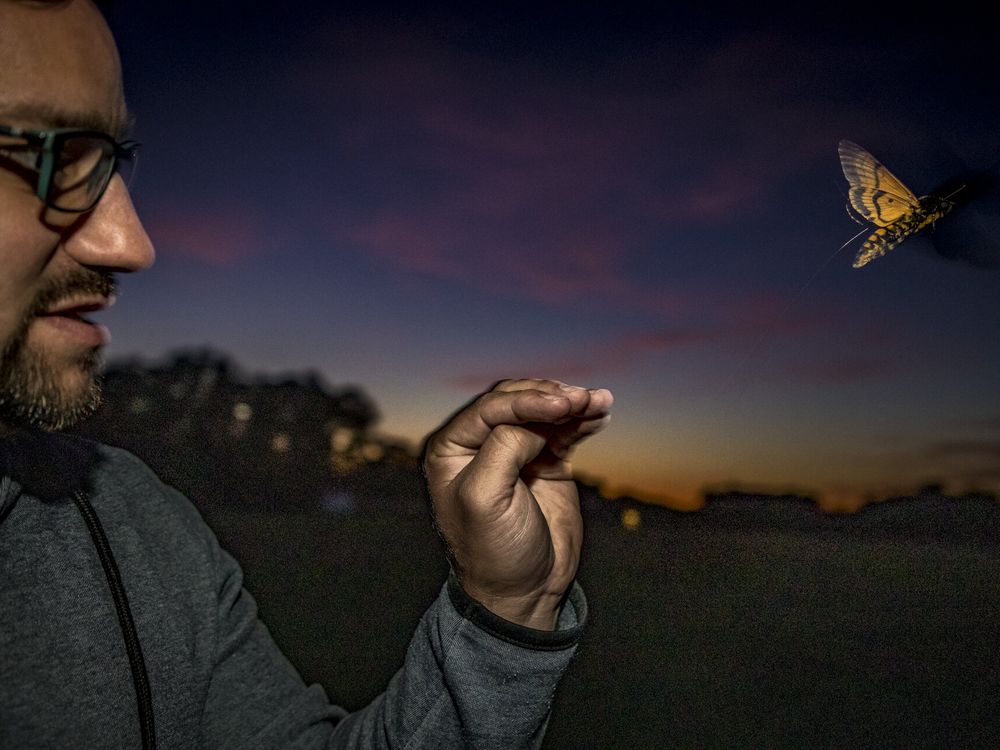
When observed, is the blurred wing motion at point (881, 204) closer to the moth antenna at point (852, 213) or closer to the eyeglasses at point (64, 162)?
the moth antenna at point (852, 213)

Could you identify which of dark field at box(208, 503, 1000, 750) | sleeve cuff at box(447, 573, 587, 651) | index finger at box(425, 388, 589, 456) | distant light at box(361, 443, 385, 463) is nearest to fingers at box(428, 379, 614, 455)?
index finger at box(425, 388, 589, 456)

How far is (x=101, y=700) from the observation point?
1.16 metres

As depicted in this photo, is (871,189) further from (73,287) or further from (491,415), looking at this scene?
(73,287)

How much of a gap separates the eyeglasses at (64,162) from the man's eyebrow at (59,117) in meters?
0.01

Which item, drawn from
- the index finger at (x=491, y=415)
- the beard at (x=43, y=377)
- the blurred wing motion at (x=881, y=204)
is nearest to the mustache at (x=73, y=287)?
the beard at (x=43, y=377)

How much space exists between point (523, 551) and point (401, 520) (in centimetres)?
1264

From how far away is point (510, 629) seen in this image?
1.23 metres

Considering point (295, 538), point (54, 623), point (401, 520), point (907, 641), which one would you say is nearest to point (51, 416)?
point (54, 623)

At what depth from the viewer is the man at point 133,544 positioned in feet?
3.24

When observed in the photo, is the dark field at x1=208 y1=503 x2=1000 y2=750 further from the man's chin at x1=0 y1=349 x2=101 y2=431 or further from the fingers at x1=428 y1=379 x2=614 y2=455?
the man's chin at x1=0 y1=349 x2=101 y2=431

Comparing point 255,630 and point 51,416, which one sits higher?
point 51,416

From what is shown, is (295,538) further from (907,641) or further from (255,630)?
(255,630)

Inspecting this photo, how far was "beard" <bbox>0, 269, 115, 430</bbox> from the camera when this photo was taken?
102 cm

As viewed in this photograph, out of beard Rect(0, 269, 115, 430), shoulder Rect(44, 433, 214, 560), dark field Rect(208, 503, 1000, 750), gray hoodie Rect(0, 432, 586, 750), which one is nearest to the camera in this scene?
beard Rect(0, 269, 115, 430)
